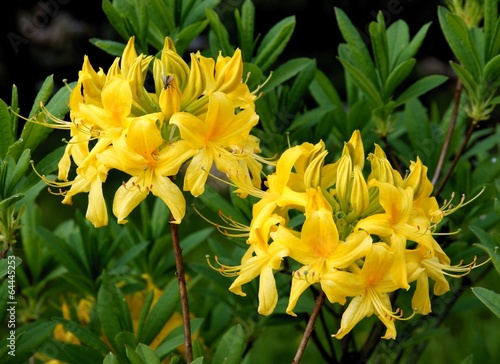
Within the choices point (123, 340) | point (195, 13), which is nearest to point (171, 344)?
point (123, 340)

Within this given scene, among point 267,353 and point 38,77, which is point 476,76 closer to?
point 267,353

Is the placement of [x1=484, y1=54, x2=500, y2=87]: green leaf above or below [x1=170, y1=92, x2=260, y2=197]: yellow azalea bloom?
below

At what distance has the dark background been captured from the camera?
601 cm

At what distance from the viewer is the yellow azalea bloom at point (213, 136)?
4.99 ft

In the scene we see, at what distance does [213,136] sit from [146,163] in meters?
0.15

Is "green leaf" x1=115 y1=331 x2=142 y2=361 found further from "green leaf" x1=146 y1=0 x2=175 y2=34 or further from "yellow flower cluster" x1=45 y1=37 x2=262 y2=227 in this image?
"green leaf" x1=146 y1=0 x2=175 y2=34

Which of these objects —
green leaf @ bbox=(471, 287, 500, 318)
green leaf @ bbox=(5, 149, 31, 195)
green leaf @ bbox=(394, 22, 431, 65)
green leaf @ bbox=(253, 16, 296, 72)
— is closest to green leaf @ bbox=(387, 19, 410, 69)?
green leaf @ bbox=(394, 22, 431, 65)

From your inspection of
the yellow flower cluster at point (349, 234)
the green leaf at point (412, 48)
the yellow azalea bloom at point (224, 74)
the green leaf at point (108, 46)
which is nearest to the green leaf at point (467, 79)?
the green leaf at point (412, 48)

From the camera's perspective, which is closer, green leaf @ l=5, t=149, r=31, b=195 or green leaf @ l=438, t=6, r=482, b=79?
Result: green leaf @ l=5, t=149, r=31, b=195

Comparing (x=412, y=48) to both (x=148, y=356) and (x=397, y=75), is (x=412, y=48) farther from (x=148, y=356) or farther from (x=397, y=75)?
(x=148, y=356)

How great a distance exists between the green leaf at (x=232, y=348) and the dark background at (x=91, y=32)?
447 cm

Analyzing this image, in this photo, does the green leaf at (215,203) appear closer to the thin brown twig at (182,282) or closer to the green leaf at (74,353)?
the thin brown twig at (182,282)

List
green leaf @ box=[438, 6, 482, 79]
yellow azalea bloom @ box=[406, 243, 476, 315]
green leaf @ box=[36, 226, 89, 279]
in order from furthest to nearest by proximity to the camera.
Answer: green leaf @ box=[36, 226, 89, 279], green leaf @ box=[438, 6, 482, 79], yellow azalea bloom @ box=[406, 243, 476, 315]

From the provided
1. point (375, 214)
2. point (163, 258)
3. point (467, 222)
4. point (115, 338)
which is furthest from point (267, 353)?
point (375, 214)
